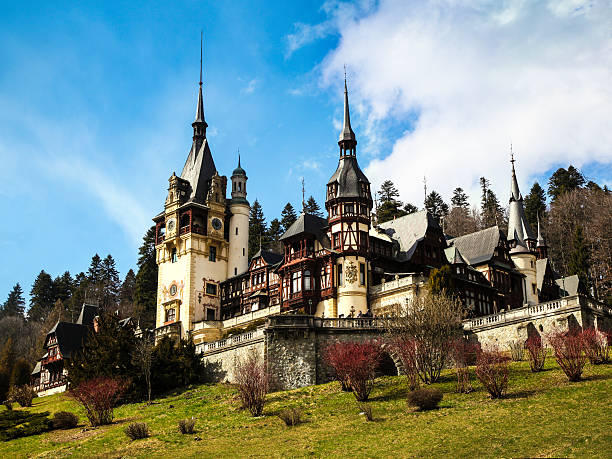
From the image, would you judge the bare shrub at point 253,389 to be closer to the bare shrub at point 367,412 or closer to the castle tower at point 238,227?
the bare shrub at point 367,412

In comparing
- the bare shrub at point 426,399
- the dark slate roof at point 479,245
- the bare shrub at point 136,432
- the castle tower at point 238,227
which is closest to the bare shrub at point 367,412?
the bare shrub at point 426,399

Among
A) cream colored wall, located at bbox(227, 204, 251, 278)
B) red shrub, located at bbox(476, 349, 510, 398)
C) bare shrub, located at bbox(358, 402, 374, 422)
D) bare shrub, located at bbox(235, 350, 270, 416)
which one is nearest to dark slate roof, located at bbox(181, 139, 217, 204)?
cream colored wall, located at bbox(227, 204, 251, 278)

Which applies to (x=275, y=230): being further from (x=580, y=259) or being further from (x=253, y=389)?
(x=253, y=389)

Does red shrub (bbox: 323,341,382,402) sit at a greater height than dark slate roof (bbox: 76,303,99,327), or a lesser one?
lesser

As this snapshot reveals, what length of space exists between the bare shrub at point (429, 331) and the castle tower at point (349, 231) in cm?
1403

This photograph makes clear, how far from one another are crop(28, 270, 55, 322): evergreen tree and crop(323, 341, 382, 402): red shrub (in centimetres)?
8745

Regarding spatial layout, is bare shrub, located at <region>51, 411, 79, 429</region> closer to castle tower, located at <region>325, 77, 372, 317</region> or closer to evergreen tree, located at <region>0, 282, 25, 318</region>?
castle tower, located at <region>325, 77, 372, 317</region>

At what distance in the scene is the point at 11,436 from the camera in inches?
1524

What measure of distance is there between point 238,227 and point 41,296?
5891 cm

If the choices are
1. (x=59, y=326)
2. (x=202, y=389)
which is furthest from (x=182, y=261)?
(x=202, y=389)

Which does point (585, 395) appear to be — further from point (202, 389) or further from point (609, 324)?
point (202, 389)

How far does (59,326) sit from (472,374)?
52.3m

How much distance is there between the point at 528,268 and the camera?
2817 inches

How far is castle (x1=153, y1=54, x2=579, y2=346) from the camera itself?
59125 millimetres
